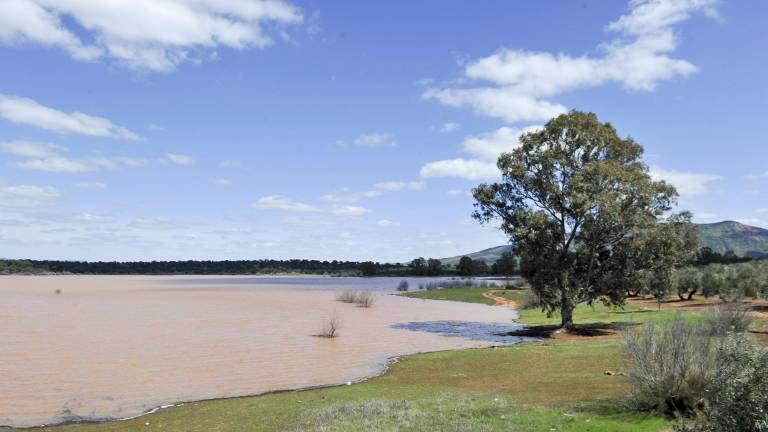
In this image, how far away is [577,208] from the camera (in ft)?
125

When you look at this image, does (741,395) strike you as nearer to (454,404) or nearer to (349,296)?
(454,404)

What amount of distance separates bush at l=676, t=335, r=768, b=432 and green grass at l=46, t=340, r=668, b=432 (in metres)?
3.17

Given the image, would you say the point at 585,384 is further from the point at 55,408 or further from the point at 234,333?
the point at 234,333

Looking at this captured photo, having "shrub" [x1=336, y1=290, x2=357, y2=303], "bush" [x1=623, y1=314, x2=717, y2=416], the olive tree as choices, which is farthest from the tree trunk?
"shrub" [x1=336, y1=290, x2=357, y2=303]

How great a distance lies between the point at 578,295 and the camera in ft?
137

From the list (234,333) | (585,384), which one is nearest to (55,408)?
(585,384)

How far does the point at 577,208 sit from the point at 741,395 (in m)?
31.0

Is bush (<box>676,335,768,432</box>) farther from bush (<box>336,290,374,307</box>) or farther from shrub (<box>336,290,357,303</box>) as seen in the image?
shrub (<box>336,290,357,303</box>)

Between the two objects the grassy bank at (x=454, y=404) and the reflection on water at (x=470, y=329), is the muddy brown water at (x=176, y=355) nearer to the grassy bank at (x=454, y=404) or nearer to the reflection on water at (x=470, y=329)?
the reflection on water at (x=470, y=329)

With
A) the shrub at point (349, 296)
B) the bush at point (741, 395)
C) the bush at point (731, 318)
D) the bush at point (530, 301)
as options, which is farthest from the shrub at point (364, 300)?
the bush at point (741, 395)

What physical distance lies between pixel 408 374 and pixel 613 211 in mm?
19634

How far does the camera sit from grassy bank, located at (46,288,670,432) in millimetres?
13039

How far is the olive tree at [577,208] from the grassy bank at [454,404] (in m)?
13.5

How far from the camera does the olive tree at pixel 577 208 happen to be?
38375 millimetres
